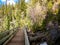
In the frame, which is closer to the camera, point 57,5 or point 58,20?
point 58,20

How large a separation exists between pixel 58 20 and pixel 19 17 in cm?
2651

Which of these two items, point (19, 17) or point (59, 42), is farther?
point (19, 17)

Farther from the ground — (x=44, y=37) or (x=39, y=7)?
(x=39, y=7)

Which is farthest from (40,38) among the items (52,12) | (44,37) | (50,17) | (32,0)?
(32,0)

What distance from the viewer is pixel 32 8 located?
113 ft

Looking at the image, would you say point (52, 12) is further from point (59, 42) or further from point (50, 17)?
point (59, 42)

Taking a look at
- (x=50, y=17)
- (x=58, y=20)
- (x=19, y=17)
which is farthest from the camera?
(x=19, y=17)

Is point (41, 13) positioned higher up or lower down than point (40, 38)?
higher up

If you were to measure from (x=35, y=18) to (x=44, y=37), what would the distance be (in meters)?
11.2

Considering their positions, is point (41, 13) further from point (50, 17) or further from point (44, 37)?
point (44, 37)

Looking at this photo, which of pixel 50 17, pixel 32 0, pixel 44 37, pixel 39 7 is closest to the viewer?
pixel 44 37

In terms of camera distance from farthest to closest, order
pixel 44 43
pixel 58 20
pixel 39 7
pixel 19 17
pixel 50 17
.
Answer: pixel 19 17 < pixel 39 7 < pixel 50 17 < pixel 58 20 < pixel 44 43

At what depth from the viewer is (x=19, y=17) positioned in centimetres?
5400

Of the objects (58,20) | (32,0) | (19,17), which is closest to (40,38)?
(58,20)
